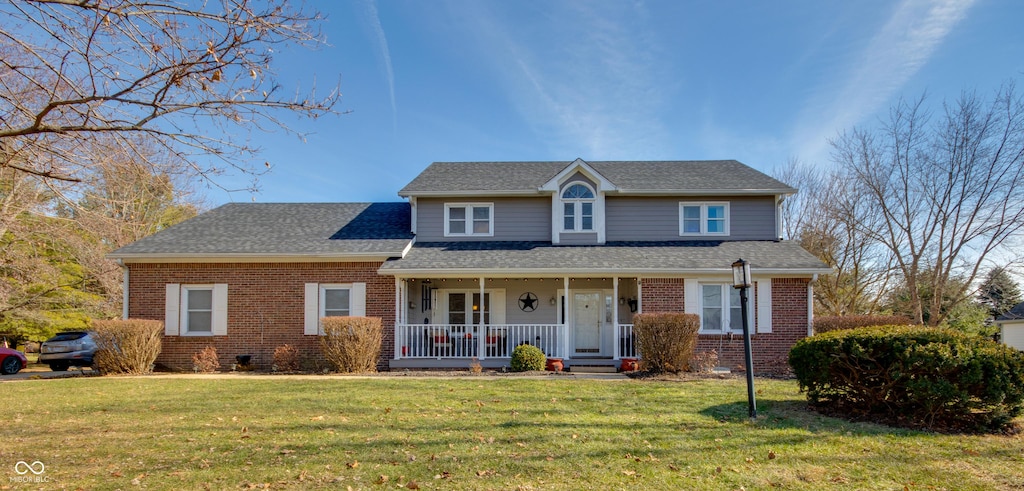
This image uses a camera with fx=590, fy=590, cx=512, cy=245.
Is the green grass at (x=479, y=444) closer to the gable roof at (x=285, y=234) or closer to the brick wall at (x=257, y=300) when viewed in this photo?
the brick wall at (x=257, y=300)

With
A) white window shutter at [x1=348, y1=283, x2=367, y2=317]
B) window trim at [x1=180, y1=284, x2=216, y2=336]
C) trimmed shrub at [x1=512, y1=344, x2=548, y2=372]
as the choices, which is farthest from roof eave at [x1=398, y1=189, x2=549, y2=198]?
window trim at [x1=180, y1=284, x2=216, y2=336]

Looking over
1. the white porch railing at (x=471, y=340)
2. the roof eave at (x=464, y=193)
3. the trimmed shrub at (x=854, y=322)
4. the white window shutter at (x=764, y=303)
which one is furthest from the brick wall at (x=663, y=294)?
the roof eave at (x=464, y=193)

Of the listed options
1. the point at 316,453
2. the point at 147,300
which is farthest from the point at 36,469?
the point at 147,300

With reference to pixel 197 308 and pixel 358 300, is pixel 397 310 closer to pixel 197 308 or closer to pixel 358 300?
pixel 358 300

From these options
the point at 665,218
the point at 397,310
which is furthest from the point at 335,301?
the point at 665,218

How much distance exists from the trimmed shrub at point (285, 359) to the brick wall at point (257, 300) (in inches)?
16.5

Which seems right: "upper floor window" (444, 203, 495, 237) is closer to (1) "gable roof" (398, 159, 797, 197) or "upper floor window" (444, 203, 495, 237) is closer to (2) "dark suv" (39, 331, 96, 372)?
(1) "gable roof" (398, 159, 797, 197)

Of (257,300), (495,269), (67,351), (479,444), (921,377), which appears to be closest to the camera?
(479,444)

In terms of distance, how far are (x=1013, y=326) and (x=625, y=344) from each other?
23218mm

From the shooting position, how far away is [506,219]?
18062 mm

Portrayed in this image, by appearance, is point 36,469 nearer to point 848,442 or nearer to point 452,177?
point 848,442

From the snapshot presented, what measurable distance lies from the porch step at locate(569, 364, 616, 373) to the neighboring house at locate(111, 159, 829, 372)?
0.24 m

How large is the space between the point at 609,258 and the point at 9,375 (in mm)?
16720

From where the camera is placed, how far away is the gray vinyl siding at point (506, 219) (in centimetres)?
1794
